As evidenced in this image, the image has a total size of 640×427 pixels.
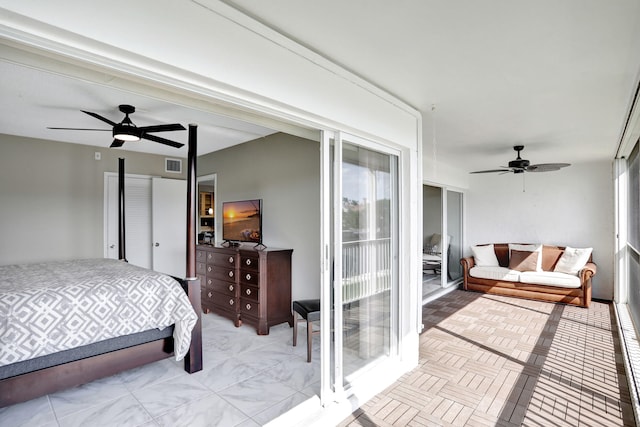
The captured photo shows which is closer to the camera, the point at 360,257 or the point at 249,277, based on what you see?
the point at 360,257

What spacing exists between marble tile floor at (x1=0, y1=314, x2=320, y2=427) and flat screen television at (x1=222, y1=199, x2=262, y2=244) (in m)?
1.58

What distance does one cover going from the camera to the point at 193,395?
8.44ft

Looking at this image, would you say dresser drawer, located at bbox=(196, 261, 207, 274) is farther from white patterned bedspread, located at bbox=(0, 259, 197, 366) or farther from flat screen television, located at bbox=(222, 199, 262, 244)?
white patterned bedspread, located at bbox=(0, 259, 197, 366)

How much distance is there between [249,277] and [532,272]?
4.80 meters

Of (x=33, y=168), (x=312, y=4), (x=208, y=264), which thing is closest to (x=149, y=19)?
(x=312, y=4)

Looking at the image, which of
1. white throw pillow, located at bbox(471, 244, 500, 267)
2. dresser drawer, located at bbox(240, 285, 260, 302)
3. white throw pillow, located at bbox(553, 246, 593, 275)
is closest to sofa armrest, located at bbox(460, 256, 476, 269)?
white throw pillow, located at bbox(471, 244, 500, 267)

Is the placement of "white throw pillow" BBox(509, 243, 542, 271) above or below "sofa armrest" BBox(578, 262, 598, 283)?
above

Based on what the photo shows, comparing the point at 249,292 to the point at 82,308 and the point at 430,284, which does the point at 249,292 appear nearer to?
the point at 82,308

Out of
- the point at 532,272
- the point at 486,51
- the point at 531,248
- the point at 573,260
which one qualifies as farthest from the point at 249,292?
the point at 573,260

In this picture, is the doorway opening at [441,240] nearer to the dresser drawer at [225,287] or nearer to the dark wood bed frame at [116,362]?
the dresser drawer at [225,287]

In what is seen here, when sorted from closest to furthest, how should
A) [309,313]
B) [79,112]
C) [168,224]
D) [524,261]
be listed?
[309,313] → [79,112] → [168,224] → [524,261]

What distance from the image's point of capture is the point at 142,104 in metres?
3.23

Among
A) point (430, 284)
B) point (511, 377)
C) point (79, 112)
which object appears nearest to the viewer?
point (511, 377)

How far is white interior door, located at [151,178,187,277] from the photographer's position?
5.44 metres
